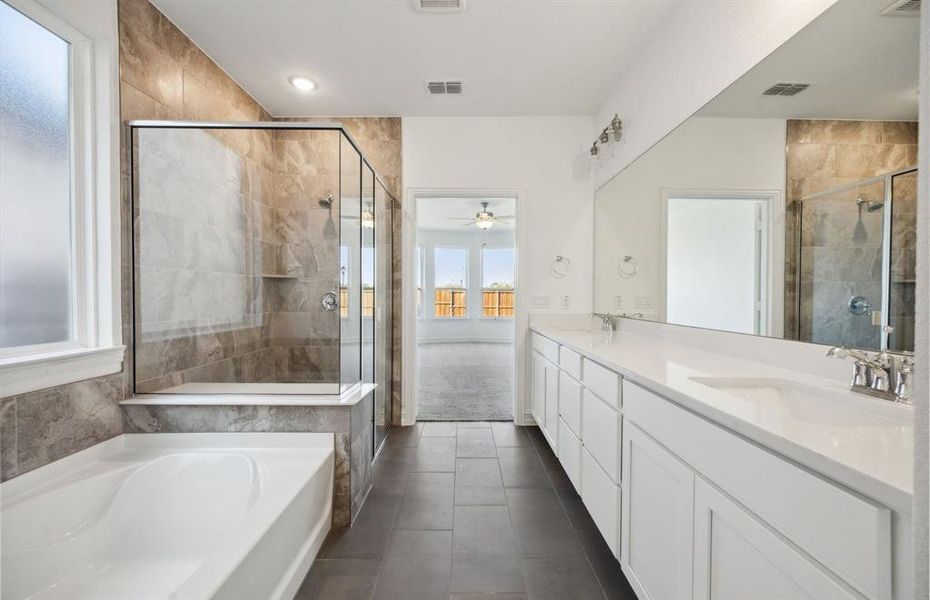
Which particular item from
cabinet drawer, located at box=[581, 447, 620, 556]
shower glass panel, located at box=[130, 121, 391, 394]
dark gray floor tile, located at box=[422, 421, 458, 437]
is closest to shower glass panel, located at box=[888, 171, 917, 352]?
cabinet drawer, located at box=[581, 447, 620, 556]

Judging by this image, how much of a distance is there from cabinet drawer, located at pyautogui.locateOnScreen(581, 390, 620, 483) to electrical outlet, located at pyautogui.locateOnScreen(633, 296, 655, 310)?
890mm

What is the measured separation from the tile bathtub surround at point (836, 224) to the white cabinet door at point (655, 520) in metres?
0.67

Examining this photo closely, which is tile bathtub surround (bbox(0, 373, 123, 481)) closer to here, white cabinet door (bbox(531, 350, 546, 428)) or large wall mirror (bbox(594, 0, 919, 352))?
white cabinet door (bbox(531, 350, 546, 428))

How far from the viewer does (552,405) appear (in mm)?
2539

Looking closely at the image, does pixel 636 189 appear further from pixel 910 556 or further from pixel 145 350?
pixel 145 350

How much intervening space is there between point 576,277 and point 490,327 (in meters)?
5.42

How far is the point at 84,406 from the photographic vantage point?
1.66m

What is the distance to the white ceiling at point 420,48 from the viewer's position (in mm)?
2070

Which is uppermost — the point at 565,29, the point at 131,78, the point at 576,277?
the point at 565,29

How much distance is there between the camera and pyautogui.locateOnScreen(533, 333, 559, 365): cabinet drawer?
245 centimetres

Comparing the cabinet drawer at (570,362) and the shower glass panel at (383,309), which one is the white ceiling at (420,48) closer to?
the shower glass panel at (383,309)

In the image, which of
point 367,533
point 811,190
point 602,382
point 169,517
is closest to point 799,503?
point 602,382

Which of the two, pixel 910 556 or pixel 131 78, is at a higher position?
pixel 131 78

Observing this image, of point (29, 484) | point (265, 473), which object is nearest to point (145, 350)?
point (29, 484)
